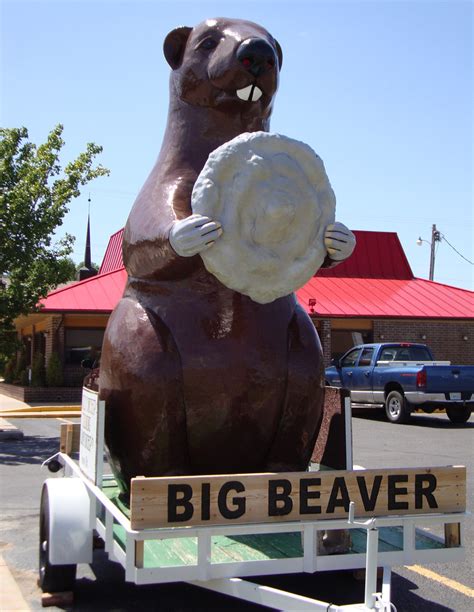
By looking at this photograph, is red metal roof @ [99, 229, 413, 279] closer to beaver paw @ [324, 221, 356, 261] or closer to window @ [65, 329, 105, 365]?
window @ [65, 329, 105, 365]

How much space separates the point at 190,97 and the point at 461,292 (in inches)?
752

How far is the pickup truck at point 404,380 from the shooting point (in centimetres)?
1409

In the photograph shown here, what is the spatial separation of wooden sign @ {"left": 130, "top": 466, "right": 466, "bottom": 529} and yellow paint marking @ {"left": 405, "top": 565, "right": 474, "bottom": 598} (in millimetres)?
1194

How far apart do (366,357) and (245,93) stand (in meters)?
12.0

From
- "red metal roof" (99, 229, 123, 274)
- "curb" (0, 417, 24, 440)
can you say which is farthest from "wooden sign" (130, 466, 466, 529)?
"red metal roof" (99, 229, 123, 274)

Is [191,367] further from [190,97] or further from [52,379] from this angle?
[52,379]

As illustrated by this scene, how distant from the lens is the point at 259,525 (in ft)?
11.4

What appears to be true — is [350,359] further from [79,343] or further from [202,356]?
[202,356]

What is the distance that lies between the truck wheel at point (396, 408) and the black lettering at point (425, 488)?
11.1 metres

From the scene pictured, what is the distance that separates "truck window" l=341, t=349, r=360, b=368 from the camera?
1657cm

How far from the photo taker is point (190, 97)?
16.6 ft

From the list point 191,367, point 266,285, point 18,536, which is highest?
point 266,285

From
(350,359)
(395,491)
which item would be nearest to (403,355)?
(350,359)

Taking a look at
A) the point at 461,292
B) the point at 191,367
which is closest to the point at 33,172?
the point at 191,367
